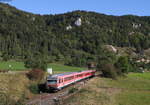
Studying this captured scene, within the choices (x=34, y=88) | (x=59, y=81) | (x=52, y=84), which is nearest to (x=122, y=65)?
(x=59, y=81)

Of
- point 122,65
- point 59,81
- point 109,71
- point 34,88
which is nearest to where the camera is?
point 34,88

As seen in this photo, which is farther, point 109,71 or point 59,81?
point 109,71

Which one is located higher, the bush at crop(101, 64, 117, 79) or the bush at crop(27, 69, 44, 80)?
the bush at crop(27, 69, 44, 80)

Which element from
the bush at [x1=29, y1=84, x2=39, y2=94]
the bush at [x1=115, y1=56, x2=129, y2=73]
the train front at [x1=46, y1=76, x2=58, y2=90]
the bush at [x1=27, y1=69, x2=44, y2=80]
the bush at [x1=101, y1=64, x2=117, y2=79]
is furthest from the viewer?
the bush at [x1=115, y1=56, x2=129, y2=73]

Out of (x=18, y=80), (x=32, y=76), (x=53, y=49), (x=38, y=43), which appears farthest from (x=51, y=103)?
(x=38, y=43)

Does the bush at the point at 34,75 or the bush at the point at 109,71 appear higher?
the bush at the point at 34,75

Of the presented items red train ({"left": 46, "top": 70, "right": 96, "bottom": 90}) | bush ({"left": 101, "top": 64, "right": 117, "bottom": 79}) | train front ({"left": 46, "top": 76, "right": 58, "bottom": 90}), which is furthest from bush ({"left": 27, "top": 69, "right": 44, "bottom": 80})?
bush ({"left": 101, "top": 64, "right": 117, "bottom": 79})

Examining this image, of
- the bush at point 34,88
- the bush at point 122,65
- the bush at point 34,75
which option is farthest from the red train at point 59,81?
the bush at point 122,65

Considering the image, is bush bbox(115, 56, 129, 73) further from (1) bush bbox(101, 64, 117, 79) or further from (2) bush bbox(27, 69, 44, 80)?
(2) bush bbox(27, 69, 44, 80)

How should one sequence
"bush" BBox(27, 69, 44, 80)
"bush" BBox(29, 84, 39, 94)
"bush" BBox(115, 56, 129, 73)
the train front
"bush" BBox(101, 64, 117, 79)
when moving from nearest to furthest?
the train front → "bush" BBox(29, 84, 39, 94) → "bush" BBox(27, 69, 44, 80) → "bush" BBox(101, 64, 117, 79) → "bush" BBox(115, 56, 129, 73)

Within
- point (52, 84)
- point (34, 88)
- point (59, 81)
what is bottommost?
point (34, 88)

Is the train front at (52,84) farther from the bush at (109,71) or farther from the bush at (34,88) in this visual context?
the bush at (109,71)

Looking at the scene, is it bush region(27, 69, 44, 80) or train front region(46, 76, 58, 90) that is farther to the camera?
bush region(27, 69, 44, 80)

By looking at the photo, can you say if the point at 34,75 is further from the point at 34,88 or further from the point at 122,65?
the point at 122,65
